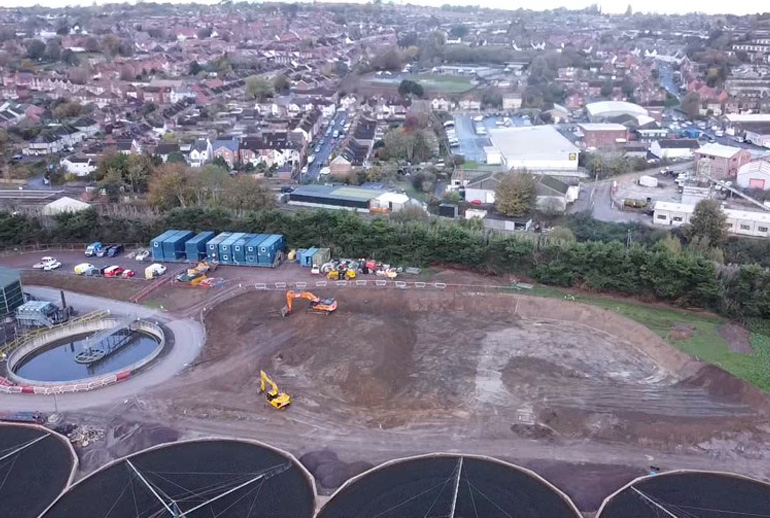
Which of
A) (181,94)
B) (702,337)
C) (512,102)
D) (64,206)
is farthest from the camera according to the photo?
(512,102)

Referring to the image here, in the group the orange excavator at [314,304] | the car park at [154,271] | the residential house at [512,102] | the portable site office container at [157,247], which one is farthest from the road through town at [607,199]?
the residential house at [512,102]

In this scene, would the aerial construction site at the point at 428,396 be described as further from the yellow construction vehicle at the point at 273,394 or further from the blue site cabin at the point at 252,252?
the blue site cabin at the point at 252,252

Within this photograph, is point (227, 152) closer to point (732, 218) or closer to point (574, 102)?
point (732, 218)

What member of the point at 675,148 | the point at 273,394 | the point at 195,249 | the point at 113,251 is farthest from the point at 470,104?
the point at 273,394

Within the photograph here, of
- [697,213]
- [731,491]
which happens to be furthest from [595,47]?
[731,491]

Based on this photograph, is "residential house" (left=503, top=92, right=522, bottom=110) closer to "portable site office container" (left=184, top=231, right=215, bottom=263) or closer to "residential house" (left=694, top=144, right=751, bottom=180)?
"residential house" (left=694, top=144, right=751, bottom=180)
